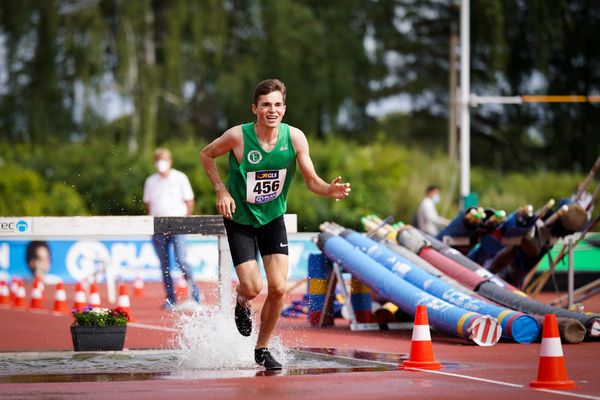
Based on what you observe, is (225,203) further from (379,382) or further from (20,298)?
(20,298)

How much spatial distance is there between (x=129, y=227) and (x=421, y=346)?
12.1 ft

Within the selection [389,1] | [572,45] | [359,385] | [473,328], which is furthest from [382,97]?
[359,385]

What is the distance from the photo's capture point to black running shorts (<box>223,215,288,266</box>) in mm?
9953

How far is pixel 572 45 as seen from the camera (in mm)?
35281

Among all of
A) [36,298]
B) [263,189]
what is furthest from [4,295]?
[263,189]

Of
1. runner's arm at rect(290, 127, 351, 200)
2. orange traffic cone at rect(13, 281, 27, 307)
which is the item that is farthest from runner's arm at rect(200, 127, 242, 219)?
orange traffic cone at rect(13, 281, 27, 307)

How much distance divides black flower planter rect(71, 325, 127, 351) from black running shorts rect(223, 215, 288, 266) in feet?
7.52

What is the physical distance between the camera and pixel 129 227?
12312mm

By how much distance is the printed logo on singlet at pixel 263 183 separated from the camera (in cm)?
978

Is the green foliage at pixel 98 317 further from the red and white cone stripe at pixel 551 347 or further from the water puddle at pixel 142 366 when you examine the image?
the red and white cone stripe at pixel 551 347

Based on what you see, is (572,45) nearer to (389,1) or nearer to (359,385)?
(389,1)

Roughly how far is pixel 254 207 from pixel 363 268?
461 centimetres

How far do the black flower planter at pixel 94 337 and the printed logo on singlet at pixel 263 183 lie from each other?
2.69m

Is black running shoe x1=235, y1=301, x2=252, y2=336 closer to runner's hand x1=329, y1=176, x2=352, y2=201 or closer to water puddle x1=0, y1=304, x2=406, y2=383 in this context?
water puddle x1=0, y1=304, x2=406, y2=383
